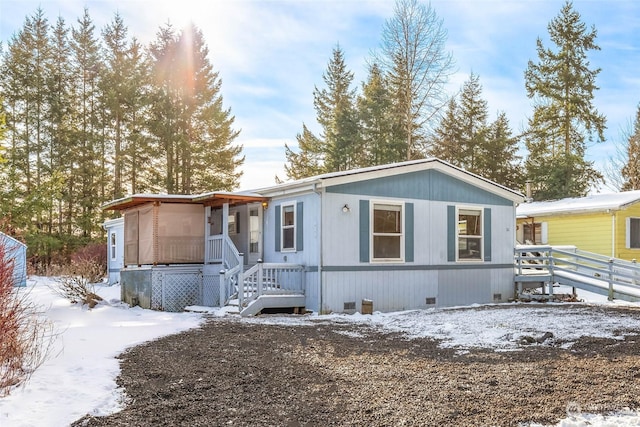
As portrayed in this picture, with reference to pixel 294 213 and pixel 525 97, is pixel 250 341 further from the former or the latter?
pixel 525 97

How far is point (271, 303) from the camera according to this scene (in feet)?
39.9

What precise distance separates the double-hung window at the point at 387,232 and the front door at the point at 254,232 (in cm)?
312

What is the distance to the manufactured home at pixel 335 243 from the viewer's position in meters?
12.4

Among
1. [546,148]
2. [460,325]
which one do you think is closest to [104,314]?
[460,325]

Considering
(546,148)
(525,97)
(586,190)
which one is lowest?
(586,190)

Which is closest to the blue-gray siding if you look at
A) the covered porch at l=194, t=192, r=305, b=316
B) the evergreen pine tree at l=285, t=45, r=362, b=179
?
the covered porch at l=194, t=192, r=305, b=316

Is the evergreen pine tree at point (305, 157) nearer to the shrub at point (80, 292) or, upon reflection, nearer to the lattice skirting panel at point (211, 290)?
the lattice skirting panel at point (211, 290)

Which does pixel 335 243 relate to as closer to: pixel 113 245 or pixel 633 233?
pixel 633 233

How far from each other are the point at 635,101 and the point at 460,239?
27.3 metres

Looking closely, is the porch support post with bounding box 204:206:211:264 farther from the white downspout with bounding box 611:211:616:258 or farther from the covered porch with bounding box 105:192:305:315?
the white downspout with bounding box 611:211:616:258

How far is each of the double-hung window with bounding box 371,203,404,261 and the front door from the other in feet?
10.2

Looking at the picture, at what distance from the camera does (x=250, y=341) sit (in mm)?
8523

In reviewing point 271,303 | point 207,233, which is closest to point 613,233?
Result: point 271,303

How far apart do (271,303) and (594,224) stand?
490 inches
